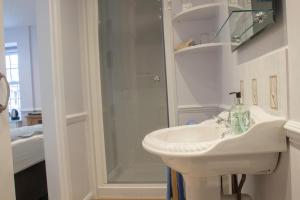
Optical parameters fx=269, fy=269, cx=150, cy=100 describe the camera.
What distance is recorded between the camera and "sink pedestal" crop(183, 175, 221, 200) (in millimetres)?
1072

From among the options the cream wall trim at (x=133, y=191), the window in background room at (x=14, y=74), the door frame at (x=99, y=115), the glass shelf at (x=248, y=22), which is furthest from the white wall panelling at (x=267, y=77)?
the window in background room at (x=14, y=74)

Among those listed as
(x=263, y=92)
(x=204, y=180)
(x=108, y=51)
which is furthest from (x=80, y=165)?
(x=263, y=92)

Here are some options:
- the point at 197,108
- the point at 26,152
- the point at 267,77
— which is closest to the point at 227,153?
the point at 267,77

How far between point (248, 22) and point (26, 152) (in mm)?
1943

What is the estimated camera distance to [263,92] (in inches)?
42.0

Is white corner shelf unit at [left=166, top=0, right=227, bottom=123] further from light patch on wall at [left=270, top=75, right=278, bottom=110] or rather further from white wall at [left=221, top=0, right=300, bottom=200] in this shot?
light patch on wall at [left=270, top=75, right=278, bottom=110]

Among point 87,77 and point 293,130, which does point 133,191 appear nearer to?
point 87,77

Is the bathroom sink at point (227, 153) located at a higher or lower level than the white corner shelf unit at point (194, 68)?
lower

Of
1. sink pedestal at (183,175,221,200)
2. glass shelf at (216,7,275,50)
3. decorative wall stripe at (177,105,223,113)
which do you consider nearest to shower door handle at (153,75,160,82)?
decorative wall stripe at (177,105,223,113)

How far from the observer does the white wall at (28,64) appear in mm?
5184

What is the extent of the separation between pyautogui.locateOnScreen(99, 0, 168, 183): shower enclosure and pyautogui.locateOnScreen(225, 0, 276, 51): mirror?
1192 mm

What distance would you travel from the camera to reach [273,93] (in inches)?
37.9

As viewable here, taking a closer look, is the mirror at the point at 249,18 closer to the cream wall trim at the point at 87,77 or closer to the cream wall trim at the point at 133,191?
the cream wall trim at the point at 87,77

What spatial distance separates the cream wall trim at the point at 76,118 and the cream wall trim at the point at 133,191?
76cm
